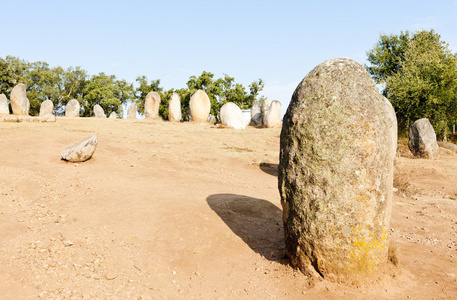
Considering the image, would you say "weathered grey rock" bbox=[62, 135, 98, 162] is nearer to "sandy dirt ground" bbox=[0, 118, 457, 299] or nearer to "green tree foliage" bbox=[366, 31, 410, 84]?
"sandy dirt ground" bbox=[0, 118, 457, 299]

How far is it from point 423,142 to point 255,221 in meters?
15.9

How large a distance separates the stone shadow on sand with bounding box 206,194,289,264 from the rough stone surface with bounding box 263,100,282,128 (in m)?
22.0

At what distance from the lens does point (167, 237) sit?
607 centimetres

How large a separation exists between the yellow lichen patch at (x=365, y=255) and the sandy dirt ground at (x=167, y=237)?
25cm


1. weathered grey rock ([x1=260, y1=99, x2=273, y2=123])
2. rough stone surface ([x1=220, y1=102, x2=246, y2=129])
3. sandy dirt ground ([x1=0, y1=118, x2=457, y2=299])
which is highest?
weathered grey rock ([x1=260, y1=99, x2=273, y2=123])

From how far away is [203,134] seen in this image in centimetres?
2209

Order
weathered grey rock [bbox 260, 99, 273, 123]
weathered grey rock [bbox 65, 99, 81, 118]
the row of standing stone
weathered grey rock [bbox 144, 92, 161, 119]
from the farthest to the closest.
→ weathered grey rock [bbox 144, 92, 161, 119]
weathered grey rock [bbox 65, 99, 81, 118]
weathered grey rock [bbox 260, 99, 273, 123]
the row of standing stone

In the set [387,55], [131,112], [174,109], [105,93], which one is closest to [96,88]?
[105,93]

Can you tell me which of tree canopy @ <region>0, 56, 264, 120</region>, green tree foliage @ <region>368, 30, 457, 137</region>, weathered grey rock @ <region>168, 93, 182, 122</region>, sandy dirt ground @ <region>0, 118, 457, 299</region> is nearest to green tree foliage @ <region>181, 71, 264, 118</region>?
tree canopy @ <region>0, 56, 264, 120</region>

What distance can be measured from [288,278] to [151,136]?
1590 centimetres

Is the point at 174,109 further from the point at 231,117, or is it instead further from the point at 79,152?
the point at 79,152

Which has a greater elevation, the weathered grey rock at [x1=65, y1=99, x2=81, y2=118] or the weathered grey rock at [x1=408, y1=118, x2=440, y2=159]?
the weathered grey rock at [x1=65, y1=99, x2=81, y2=118]

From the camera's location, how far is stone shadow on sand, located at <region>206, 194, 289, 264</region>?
5.87m

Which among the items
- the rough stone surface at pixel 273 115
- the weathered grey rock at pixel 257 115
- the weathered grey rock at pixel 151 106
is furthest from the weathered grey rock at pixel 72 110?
the rough stone surface at pixel 273 115
